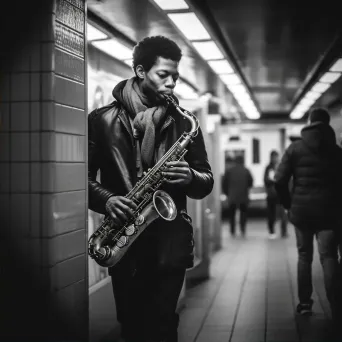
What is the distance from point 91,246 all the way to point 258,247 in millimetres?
8058

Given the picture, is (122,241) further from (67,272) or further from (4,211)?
(4,211)

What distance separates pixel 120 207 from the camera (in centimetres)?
273

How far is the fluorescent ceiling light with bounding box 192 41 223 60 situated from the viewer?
20.9 ft

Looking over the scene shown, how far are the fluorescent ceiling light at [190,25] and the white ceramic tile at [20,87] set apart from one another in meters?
2.54

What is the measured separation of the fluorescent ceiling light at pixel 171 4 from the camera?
15.2ft

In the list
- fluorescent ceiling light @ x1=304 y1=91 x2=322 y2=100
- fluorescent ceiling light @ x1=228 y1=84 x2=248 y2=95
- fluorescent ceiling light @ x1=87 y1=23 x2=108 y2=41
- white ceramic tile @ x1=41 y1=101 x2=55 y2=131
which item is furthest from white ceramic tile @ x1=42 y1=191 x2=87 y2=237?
fluorescent ceiling light @ x1=304 y1=91 x2=322 y2=100

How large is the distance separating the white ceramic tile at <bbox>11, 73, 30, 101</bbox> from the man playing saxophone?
1.21 feet

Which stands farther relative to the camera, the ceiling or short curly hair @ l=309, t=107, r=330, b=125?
short curly hair @ l=309, t=107, r=330, b=125

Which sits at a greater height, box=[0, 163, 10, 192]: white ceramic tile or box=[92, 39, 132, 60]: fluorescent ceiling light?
box=[92, 39, 132, 60]: fluorescent ceiling light

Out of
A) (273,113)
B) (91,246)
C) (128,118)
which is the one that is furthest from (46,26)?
(273,113)

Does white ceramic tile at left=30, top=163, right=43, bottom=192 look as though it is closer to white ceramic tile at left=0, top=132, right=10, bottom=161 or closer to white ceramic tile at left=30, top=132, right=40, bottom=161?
white ceramic tile at left=30, top=132, right=40, bottom=161

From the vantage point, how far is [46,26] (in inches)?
108

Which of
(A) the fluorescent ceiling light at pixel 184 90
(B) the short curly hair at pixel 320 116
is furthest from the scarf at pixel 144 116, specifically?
(A) the fluorescent ceiling light at pixel 184 90

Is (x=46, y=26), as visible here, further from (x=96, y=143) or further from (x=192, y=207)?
(x=192, y=207)
